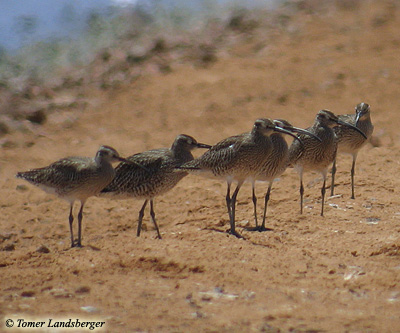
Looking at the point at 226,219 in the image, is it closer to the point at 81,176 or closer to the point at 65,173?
the point at 81,176

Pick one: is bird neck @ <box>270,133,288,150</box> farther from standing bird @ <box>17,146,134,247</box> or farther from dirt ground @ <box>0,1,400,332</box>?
standing bird @ <box>17,146,134,247</box>

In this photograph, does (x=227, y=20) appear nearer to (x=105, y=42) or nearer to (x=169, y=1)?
(x=169, y=1)

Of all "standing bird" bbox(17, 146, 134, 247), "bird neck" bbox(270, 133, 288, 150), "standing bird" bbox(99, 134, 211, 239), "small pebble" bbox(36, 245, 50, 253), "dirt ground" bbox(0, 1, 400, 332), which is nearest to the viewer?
"dirt ground" bbox(0, 1, 400, 332)

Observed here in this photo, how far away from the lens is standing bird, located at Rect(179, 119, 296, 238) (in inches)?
366

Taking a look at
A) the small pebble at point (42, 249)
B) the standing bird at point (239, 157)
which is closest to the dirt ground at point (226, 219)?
the small pebble at point (42, 249)

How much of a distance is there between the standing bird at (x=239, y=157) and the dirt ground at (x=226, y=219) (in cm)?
77

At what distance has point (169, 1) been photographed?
21500 mm

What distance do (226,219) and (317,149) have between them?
5.75 feet

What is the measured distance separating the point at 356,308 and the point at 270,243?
235 cm

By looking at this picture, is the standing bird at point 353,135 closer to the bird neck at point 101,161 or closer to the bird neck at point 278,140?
the bird neck at point 278,140

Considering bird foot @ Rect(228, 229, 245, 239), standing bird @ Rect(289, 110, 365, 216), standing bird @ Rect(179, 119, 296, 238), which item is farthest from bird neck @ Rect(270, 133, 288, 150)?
bird foot @ Rect(228, 229, 245, 239)

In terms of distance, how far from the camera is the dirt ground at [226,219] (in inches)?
251

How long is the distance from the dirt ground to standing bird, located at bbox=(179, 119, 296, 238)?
771 mm

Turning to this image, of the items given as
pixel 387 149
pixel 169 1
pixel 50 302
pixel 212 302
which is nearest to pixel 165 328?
pixel 212 302
